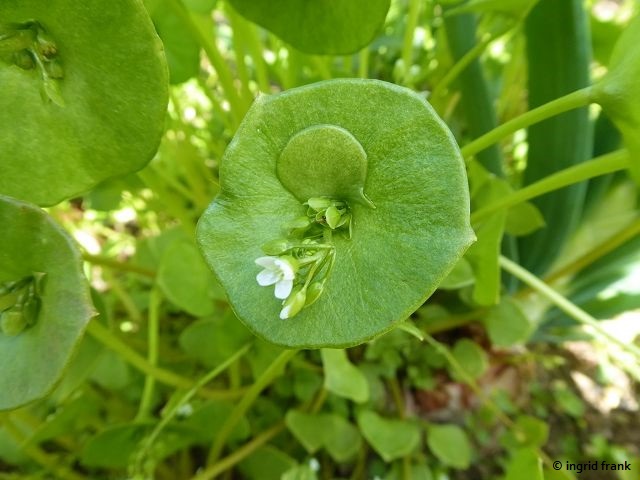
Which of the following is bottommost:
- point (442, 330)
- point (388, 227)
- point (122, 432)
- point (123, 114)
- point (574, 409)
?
point (574, 409)

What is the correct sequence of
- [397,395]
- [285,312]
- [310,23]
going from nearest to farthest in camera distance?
[285,312] < [310,23] < [397,395]

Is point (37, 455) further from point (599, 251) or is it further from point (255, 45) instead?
point (599, 251)

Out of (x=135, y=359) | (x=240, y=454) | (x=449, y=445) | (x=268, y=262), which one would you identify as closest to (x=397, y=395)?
(x=449, y=445)

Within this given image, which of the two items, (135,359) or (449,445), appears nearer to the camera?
(135,359)

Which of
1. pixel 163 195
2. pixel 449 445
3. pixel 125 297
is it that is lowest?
pixel 449 445

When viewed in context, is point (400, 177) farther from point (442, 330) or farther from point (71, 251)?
point (442, 330)

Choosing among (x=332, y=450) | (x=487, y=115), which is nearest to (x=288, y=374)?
(x=332, y=450)

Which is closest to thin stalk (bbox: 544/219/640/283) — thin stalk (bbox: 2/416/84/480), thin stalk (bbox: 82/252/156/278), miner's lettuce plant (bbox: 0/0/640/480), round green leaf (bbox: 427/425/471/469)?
miner's lettuce plant (bbox: 0/0/640/480)
